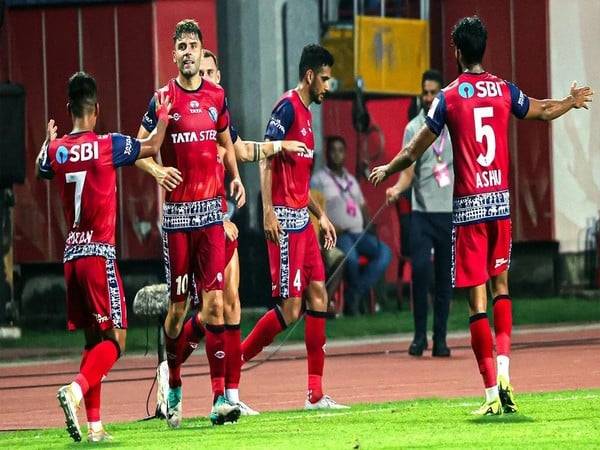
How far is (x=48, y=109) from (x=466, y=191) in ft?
48.4

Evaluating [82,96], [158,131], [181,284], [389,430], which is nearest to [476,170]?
[389,430]

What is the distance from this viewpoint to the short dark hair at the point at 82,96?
1229 cm

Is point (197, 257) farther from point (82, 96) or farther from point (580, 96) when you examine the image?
point (580, 96)

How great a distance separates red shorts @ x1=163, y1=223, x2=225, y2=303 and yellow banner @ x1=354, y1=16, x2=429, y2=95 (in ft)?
44.8

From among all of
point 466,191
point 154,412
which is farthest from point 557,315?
point 466,191

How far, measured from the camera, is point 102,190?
483 inches

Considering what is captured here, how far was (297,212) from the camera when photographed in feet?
47.3

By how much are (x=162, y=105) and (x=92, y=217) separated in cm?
98

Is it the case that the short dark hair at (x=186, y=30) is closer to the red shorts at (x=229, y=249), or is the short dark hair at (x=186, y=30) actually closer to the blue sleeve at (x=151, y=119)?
the blue sleeve at (x=151, y=119)

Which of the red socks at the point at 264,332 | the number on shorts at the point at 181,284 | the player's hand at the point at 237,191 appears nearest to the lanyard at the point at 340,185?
the red socks at the point at 264,332

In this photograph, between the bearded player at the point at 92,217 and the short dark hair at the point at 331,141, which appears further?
the short dark hair at the point at 331,141

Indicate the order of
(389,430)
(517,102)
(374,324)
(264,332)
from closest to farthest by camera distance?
(389,430) → (517,102) → (264,332) → (374,324)

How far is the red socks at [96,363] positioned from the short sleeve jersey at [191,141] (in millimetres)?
1198

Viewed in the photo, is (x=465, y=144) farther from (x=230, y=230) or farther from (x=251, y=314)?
(x=251, y=314)
